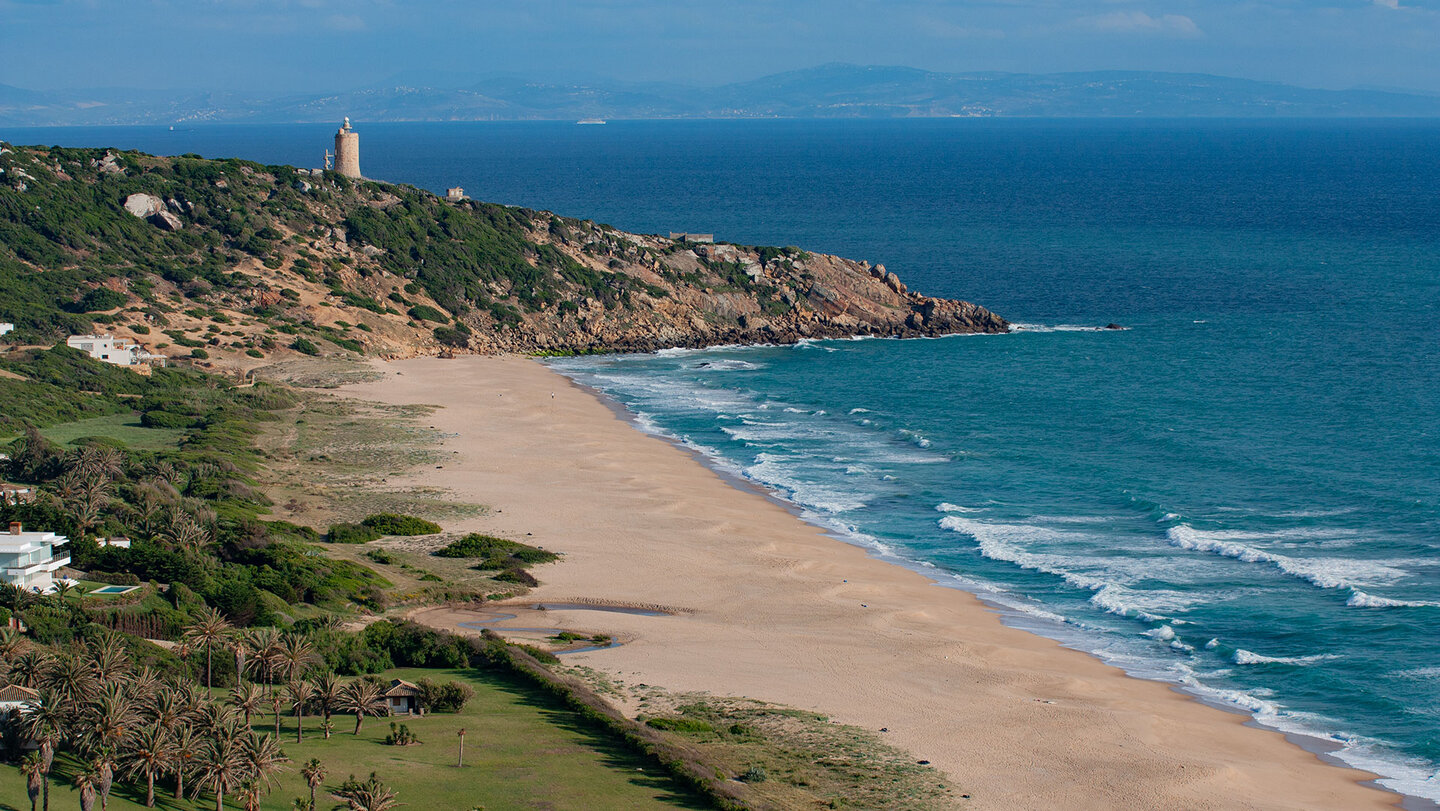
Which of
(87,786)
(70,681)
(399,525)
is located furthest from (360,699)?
(399,525)

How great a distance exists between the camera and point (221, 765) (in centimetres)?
2231

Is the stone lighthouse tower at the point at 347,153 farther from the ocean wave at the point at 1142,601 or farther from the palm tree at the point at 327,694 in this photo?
the palm tree at the point at 327,694

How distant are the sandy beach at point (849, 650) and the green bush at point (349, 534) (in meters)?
3.29

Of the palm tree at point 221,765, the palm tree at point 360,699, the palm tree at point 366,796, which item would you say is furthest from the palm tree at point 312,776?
the palm tree at point 360,699

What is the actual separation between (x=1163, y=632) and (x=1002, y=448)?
21032mm

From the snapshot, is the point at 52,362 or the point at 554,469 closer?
the point at 554,469

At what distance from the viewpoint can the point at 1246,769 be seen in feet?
90.6

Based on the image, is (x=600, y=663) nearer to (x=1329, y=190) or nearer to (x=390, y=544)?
(x=390, y=544)

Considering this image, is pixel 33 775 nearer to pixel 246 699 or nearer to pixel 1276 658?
pixel 246 699

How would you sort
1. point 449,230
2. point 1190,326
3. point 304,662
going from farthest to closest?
point 449,230
point 1190,326
point 304,662

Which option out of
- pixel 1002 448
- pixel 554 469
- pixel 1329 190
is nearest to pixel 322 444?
pixel 554 469

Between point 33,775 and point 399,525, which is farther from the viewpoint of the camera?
point 399,525

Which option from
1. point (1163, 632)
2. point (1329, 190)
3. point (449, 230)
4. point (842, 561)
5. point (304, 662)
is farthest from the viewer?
point (1329, 190)

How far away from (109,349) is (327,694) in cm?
4651
